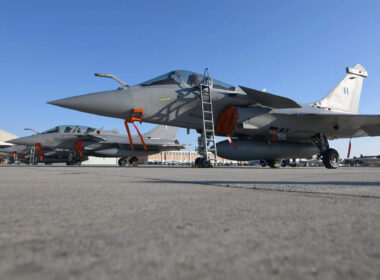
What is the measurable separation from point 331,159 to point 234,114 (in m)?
3.50

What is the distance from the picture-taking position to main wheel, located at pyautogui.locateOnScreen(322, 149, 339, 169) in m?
8.09

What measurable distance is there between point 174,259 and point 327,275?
0.26 meters

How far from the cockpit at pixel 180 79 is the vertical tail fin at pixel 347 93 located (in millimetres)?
6657

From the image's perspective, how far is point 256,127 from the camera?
7.99m

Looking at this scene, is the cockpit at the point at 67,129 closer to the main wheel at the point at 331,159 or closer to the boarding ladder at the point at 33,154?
the boarding ladder at the point at 33,154

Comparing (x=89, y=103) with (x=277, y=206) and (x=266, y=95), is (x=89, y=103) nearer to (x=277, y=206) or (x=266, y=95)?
(x=266, y=95)

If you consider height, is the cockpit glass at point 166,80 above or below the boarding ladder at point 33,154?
above

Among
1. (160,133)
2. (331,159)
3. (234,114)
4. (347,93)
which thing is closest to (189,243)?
(234,114)

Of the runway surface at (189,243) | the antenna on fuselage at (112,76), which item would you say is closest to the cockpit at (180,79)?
the antenna on fuselage at (112,76)

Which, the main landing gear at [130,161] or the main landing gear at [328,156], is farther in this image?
the main landing gear at [130,161]

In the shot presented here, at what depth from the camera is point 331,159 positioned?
26.7 feet

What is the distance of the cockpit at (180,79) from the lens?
283 inches

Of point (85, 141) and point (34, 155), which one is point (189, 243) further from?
point (34, 155)

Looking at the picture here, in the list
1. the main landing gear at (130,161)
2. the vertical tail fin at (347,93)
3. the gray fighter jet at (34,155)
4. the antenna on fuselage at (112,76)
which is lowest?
the main landing gear at (130,161)
